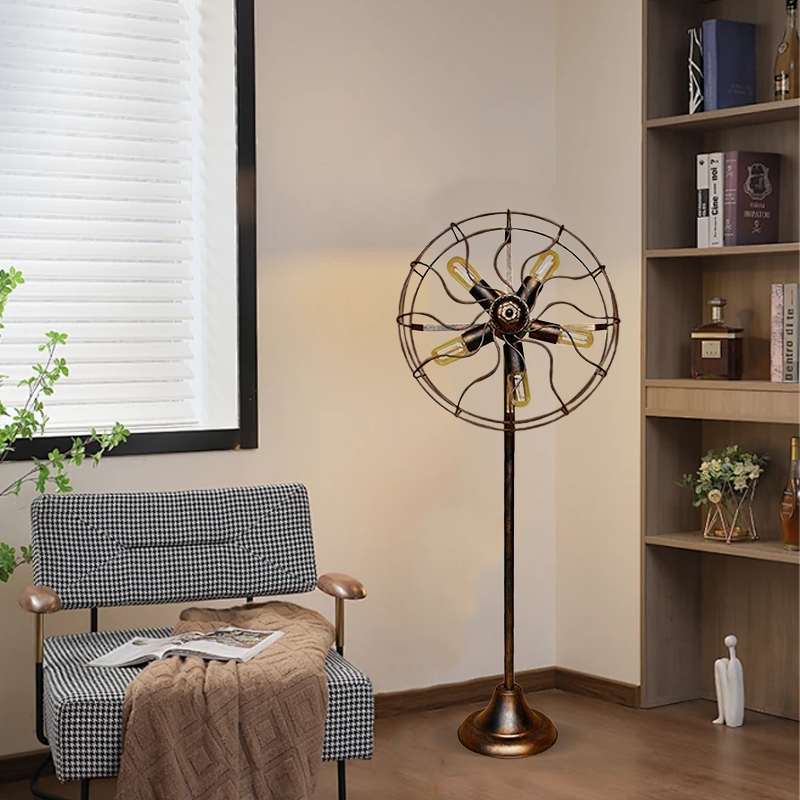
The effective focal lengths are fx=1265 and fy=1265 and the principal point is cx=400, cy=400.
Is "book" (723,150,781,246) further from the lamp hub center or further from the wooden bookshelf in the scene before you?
the lamp hub center

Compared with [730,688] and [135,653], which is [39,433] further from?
[730,688]

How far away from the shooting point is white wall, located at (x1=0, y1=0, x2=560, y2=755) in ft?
12.4

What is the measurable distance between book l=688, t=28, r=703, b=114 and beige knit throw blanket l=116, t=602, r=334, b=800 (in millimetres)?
2084

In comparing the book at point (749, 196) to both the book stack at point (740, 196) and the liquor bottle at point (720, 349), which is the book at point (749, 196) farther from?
the liquor bottle at point (720, 349)

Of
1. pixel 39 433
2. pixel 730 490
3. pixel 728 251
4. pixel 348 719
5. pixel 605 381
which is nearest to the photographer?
pixel 348 719

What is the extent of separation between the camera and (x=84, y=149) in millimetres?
3568

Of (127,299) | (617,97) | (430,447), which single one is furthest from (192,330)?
(617,97)

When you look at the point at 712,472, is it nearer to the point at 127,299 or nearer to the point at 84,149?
the point at 127,299

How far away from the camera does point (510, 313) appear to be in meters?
3.52

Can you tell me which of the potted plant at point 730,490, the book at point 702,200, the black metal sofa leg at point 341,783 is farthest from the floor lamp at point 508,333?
the black metal sofa leg at point 341,783

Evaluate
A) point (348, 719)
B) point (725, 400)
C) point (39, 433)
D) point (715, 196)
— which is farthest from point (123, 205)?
point (725, 400)

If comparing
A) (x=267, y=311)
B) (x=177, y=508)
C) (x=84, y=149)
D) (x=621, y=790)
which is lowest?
(x=621, y=790)

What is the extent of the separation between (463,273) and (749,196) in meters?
0.90

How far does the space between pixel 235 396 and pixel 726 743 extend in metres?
1.76
